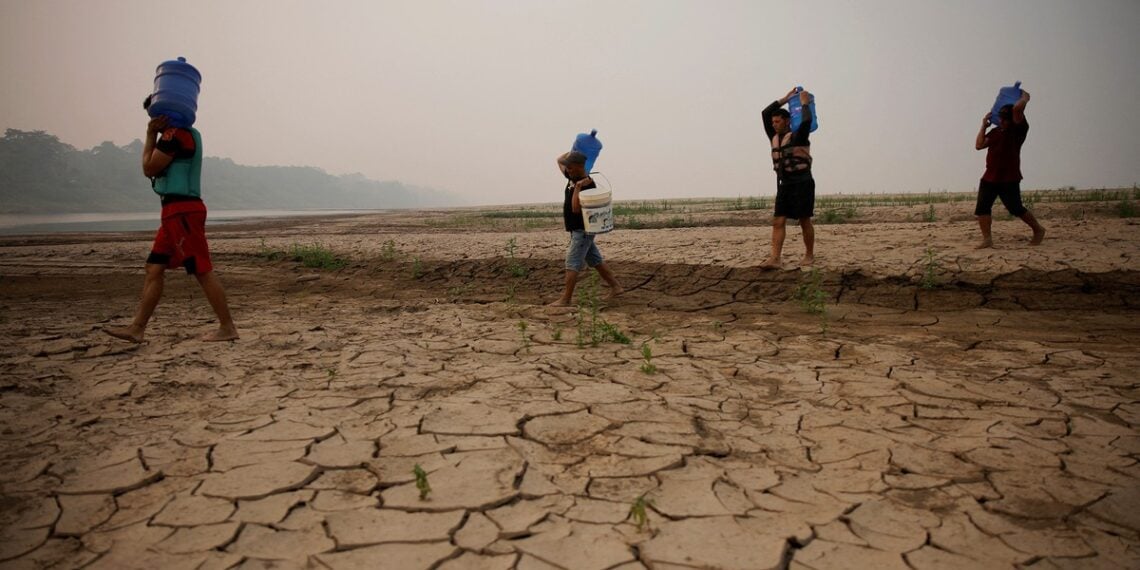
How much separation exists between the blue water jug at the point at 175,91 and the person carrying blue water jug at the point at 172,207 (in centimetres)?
5

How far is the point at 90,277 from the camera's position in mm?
7293

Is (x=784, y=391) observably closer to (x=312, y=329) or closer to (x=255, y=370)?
(x=255, y=370)

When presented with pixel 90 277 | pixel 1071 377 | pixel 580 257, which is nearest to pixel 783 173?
pixel 580 257

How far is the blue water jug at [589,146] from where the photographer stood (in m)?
4.99

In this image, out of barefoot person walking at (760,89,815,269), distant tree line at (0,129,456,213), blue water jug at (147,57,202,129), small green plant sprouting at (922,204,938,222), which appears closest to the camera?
blue water jug at (147,57,202,129)

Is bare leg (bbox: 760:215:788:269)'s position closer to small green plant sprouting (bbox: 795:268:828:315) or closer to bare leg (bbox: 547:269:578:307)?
small green plant sprouting (bbox: 795:268:828:315)

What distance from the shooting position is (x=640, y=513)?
166cm

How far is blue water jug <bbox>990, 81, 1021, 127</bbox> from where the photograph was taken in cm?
540

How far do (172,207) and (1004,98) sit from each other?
291 inches

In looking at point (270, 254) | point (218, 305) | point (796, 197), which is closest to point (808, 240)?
point (796, 197)

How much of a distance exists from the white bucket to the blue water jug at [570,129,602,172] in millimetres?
395

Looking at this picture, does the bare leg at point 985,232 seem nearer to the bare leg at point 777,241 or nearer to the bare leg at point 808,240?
the bare leg at point 808,240

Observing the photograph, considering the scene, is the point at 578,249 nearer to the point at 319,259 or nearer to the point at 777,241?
the point at 777,241

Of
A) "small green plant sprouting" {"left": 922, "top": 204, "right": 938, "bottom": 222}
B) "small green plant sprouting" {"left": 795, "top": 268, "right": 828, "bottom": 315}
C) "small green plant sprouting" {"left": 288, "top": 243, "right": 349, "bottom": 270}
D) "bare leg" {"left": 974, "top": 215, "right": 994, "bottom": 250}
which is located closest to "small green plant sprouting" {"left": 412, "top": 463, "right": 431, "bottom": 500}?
"small green plant sprouting" {"left": 795, "top": 268, "right": 828, "bottom": 315}
